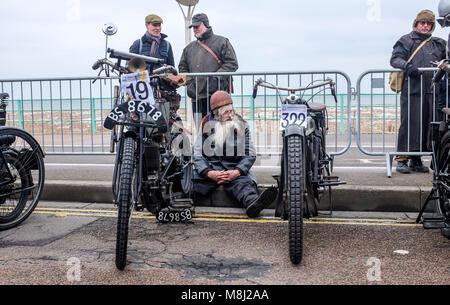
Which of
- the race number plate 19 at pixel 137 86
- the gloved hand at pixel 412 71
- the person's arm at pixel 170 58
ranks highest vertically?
the person's arm at pixel 170 58

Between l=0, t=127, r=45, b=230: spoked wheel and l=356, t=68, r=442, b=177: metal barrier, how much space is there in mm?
3819

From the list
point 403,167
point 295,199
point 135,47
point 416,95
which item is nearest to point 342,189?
point 403,167

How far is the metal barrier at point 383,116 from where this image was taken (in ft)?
21.4

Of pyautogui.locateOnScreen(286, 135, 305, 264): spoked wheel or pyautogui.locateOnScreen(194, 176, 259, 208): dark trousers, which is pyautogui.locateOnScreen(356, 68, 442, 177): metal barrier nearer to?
pyautogui.locateOnScreen(194, 176, 259, 208): dark trousers

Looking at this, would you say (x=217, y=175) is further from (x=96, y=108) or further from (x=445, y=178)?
(x=96, y=108)

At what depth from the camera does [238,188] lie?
543cm

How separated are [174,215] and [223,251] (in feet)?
3.39

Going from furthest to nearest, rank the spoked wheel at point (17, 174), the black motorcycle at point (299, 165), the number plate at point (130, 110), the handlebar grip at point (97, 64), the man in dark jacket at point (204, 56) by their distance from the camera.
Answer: the man in dark jacket at point (204, 56) < the spoked wheel at point (17, 174) < the handlebar grip at point (97, 64) < the number plate at point (130, 110) < the black motorcycle at point (299, 165)

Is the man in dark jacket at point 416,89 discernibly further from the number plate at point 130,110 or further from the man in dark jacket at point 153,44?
the number plate at point 130,110

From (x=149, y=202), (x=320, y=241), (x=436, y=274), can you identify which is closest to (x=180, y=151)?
(x=149, y=202)

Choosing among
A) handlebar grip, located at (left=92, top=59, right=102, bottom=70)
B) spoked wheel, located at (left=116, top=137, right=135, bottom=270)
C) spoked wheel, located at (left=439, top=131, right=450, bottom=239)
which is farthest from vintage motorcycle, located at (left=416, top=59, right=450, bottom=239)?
handlebar grip, located at (left=92, top=59, right=102, bottom=70)

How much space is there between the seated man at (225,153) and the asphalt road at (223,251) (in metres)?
0.34

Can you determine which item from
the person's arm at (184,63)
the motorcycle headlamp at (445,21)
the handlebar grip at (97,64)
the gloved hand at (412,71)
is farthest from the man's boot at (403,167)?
the handlebar grip at (97,64)
